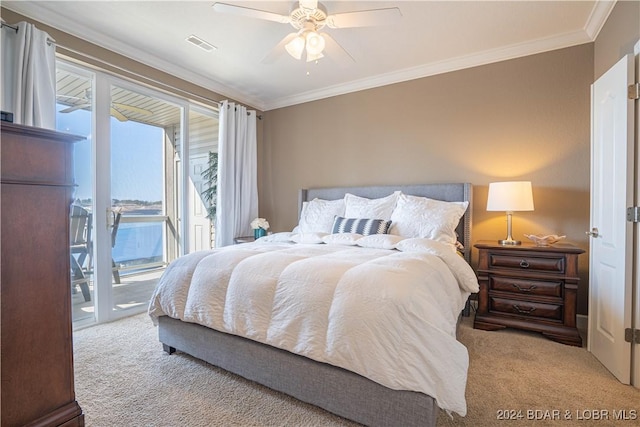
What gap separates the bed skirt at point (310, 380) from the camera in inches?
51.3

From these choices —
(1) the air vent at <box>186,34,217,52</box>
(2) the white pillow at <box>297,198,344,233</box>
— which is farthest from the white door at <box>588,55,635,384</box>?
(1) the air vent at <box>186,34,217,52</box>

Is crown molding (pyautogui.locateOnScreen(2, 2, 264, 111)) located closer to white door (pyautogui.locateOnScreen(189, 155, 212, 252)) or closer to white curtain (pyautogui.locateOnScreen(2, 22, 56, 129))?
white curtain (pyautogui.locateOnScreen(2, 22, 56, 129))

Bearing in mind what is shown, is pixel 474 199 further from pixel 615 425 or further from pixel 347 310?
pixel 347 310

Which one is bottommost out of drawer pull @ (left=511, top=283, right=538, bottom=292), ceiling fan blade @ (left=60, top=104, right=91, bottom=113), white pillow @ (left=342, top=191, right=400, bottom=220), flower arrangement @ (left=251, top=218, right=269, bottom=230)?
drawer pull @ (left=511, top=283, right=538, bottom=292)

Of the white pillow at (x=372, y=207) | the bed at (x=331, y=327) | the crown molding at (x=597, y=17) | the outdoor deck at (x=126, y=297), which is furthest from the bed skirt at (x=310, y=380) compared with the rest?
the crown molding at (x=597, y=17)

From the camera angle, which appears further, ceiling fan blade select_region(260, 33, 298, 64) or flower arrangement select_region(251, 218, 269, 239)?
flower arrangement select_region(251, 218, 269, 239)

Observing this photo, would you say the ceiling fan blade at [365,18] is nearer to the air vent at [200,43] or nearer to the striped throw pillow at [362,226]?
the air vent at [200,43]

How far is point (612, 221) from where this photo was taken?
2.00m

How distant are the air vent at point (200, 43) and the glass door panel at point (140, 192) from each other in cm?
87

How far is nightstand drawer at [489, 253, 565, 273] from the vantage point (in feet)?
8.11

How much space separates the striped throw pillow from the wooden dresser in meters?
2.27

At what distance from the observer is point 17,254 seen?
1.06 m

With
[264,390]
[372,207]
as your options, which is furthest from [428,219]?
[264,390]

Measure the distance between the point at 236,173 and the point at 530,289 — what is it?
357 cm
